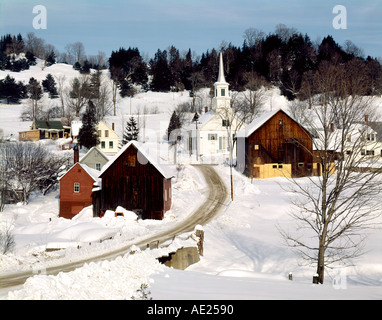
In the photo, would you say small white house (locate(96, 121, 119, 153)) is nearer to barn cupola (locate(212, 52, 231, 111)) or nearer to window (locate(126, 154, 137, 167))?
barn cupola (locate(212, 52, 231, 111))

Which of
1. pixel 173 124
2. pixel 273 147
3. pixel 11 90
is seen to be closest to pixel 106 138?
pixel 173 124

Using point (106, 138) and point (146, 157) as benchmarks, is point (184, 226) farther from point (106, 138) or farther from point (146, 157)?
point (106, 138)

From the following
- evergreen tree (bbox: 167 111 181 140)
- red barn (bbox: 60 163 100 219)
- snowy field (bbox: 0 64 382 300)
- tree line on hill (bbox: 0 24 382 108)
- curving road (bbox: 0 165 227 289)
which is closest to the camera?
snowy field (bbox: 0 64 382 300)

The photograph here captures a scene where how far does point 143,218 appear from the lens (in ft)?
114

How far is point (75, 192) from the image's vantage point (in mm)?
39906

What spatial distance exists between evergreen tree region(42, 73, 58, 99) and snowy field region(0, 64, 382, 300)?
7743cm

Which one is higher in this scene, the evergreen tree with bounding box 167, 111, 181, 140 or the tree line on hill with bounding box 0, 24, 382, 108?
the tree line on hill with bounding box 0, 24, 382, 108

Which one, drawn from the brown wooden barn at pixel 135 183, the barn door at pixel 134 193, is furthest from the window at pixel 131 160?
the barn door at pixel 134 193

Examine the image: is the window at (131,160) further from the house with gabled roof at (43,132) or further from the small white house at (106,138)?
the house with gabled roof at (43,132)

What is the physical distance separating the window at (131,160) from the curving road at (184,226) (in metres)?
7.00

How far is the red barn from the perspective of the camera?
3981 centimetres

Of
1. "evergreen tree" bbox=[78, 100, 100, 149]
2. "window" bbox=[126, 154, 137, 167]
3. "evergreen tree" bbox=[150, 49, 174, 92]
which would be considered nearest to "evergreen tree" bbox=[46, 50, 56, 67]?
"evergreen tree" bbox=[150, 49, 174, 92]
